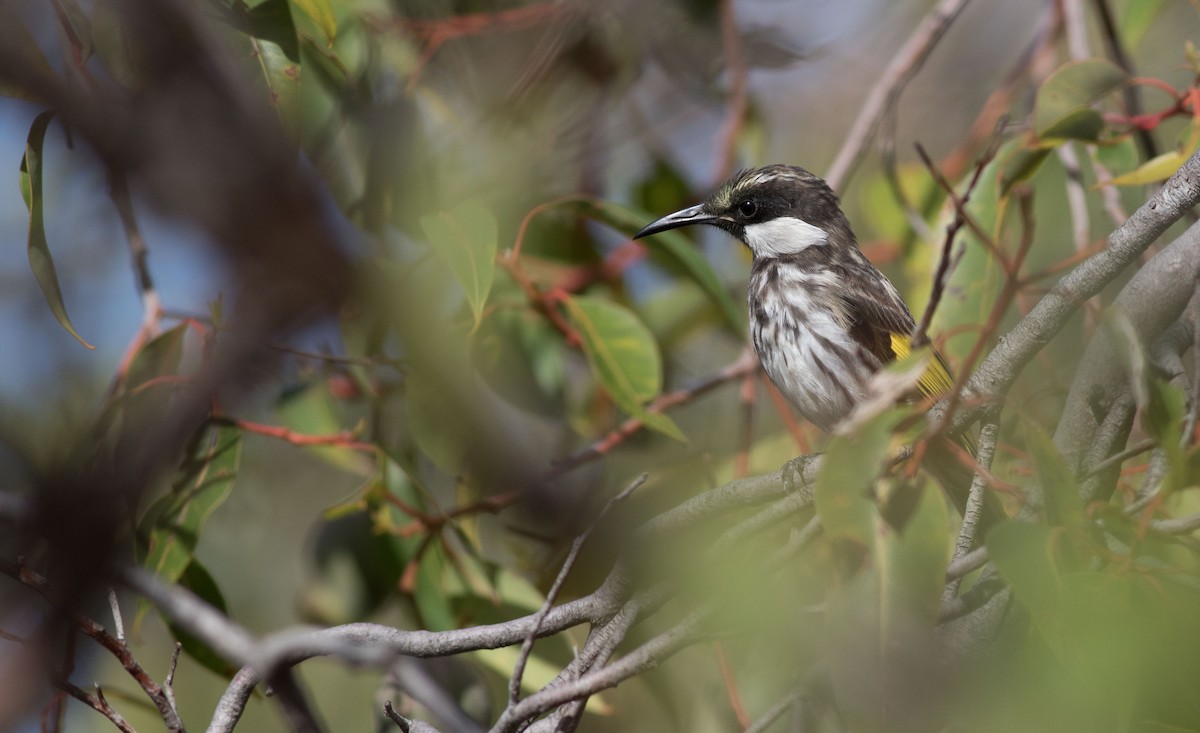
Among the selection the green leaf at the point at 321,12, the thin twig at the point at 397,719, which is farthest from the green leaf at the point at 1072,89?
the thin twig at the point at 397,719

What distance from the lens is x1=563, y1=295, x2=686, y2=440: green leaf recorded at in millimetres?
2914

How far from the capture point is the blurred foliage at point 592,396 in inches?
65.6

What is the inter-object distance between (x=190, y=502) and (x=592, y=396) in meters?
1.51

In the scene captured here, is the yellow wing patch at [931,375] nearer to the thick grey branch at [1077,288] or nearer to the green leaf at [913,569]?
the thick grey branch at [1077,288]

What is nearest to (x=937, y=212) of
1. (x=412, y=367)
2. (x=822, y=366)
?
(x=822, y=366)

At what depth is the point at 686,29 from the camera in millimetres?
4730

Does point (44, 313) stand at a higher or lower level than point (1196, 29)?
higher

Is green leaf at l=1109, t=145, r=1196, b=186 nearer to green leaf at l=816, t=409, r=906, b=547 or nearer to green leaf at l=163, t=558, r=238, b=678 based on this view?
green leaf at l=816, t=409, r=906, b=547

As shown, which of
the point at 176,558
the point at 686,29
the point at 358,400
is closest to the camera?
the point at 176,558

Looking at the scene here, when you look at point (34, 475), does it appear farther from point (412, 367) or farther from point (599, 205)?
point (599, 205)

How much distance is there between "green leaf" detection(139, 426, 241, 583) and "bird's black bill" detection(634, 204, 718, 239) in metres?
1.29

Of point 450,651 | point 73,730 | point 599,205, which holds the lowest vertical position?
point 450,651

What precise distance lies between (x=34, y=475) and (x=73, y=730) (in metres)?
1.74

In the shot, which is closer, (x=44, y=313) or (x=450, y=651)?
(x=450, y=651)
